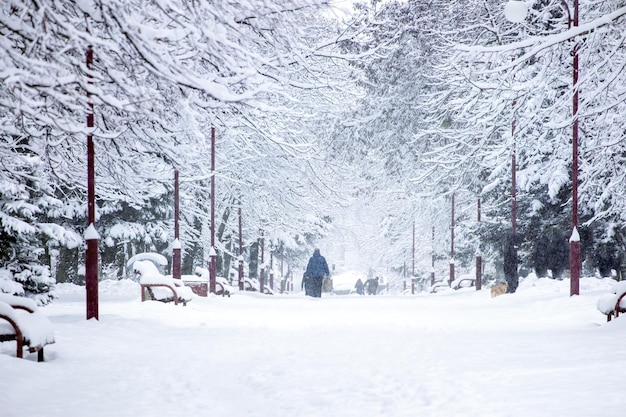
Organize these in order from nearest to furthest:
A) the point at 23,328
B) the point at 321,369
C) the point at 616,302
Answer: the point at 23,328 < the point at 321,369 < the point at 616,302

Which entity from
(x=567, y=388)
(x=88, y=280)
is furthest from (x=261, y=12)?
(x=88, y=280)

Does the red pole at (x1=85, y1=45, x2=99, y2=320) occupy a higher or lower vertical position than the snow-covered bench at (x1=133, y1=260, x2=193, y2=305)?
higher

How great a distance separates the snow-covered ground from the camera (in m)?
6.11

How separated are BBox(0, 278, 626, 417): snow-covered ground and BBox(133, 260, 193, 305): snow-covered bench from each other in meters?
2.01

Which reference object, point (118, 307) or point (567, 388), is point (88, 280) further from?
point (567, 388)

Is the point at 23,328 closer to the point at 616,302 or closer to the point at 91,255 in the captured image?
the point at 91,255

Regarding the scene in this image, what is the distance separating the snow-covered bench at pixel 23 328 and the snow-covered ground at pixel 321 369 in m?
0.21

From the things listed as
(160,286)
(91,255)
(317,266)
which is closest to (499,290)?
(317,266)

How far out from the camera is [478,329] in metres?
12.5

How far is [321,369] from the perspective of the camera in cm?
802

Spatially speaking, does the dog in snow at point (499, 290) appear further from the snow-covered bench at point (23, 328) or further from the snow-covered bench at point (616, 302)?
the snow-covered bench at point (23, 328)

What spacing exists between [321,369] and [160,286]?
8.94 m

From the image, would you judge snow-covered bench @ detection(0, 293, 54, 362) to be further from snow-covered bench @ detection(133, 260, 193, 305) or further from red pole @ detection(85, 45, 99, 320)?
snow-covered bench @ detection(133, 260, 193, 305)

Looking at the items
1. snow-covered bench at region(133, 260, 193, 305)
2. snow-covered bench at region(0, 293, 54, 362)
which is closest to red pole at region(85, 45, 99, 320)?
snow-covered bench at region(0, 293, 54, 362)
